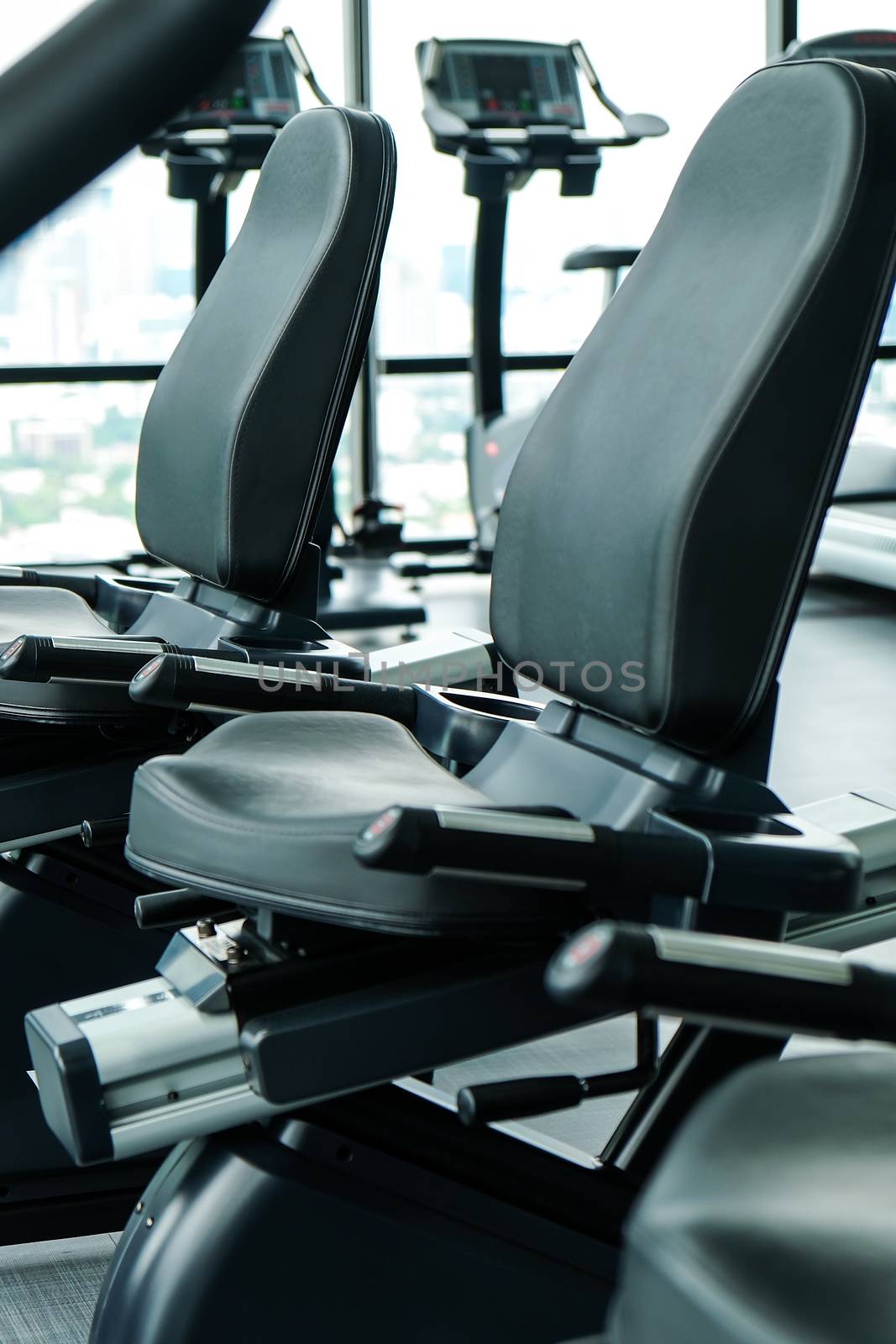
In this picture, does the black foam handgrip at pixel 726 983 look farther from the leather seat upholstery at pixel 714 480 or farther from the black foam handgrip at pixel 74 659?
the black foam handgrip at pixel 74 659

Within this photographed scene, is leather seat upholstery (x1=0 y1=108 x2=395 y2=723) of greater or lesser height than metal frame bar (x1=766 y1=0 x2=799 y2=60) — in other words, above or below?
below

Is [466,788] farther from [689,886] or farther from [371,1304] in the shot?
[371,1304]

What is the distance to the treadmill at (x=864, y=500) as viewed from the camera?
188 inches

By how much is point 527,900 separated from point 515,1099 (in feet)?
0.60

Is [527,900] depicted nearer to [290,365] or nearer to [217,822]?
[217,822]

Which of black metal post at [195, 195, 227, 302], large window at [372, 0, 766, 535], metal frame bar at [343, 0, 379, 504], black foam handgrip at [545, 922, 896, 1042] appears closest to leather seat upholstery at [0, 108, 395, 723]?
black foam handgrip at [545, 922, 896, 1042]

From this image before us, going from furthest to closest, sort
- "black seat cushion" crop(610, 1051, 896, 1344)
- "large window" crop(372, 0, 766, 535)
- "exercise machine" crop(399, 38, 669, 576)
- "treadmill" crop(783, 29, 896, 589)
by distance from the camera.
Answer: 1. "large window" crop(372, 0, 766, 535)
2. "treadmill" crop(783, 29, 896, 589)
3. "exercise machine" crop(399, 38, 669, 576)
4. "black seat cushion" crop(610, 1051, 896, 1344)

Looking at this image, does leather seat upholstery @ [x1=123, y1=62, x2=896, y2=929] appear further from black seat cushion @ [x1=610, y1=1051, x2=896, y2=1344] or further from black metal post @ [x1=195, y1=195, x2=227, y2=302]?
black metal post @ [x1=195, y1=195, x2=227, y2=302]

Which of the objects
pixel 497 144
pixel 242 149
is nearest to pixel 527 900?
pixel 242 149

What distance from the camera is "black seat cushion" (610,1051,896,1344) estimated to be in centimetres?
56

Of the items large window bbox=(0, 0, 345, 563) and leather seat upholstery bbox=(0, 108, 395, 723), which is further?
large window bbox=(0, 0, 345, 563)

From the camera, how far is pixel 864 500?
5422mm

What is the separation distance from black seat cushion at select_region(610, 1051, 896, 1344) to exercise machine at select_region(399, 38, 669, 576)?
380 cm

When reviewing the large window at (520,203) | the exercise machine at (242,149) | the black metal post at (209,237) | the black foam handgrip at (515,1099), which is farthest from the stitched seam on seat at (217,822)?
the large window at (520,203)
